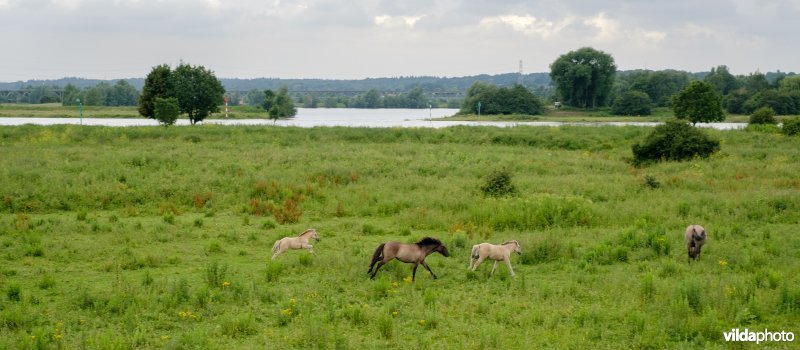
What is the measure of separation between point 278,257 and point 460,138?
32.6m

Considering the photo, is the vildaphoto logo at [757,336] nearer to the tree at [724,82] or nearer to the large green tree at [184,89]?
the large green tree at [184,89]

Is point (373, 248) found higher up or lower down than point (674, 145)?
lower down

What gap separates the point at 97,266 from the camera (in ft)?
48.2

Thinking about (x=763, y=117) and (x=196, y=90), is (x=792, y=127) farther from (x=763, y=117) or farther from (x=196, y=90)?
(x=196, y=90)

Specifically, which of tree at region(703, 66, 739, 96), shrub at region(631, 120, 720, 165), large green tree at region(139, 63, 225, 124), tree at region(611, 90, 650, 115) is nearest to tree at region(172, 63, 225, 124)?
large green tree at region(139, 63, 225, 124)

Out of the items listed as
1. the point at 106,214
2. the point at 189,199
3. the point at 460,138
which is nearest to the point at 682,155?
the point at 460,138

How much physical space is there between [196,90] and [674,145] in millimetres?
43293

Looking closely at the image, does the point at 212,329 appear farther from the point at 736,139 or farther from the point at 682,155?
the point at 736,139

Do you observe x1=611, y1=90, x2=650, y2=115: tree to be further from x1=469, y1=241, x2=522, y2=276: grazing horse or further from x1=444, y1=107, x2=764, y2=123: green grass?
x1=469, y1=241, x2=522, y2=276: grazing horse

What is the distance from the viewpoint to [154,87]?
197 ft

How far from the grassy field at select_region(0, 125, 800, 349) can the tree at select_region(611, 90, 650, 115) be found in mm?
73740

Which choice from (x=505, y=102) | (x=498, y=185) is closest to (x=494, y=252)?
(x=498, y=185)

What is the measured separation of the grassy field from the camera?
10227mm

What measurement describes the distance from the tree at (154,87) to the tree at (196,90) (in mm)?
643
